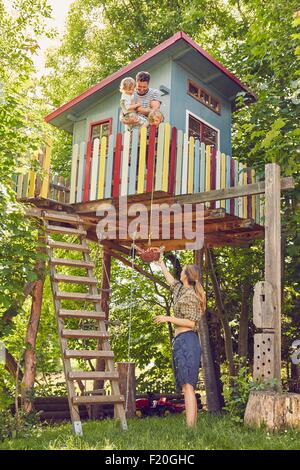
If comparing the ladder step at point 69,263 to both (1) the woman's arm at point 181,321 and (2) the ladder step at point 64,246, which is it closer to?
(2) the ladder step at point 64,246

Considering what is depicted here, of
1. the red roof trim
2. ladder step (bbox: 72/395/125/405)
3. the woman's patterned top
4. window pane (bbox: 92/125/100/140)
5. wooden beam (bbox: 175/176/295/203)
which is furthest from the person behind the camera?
window pane (bbox: 92/125/100/140)

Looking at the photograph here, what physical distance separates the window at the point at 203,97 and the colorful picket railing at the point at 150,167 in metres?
2.38

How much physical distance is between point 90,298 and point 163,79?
201 inches

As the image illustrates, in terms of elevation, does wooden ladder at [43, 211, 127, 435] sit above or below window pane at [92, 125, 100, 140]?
below

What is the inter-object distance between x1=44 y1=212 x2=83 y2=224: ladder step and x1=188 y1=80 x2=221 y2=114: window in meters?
3.85

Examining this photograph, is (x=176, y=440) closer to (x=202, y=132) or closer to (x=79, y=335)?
(x=79, y=335)

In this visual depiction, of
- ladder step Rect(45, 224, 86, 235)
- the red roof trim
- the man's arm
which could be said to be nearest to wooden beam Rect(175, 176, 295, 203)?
the man's arm

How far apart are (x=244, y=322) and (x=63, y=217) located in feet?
21.4

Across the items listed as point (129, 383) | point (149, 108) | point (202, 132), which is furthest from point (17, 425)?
point (202, 132)

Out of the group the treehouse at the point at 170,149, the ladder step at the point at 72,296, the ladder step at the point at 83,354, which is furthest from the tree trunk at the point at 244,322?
the ladder step at the point at 83,354

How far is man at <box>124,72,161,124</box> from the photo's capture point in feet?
31.4

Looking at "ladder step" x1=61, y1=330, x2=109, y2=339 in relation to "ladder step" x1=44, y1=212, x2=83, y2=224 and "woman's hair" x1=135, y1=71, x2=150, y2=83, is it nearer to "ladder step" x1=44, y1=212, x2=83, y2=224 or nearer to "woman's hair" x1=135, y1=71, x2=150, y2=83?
"ladder step" x1=44, y1=212, x2=83, y2=224

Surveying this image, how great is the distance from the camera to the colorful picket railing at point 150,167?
865 centimetres
